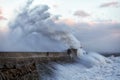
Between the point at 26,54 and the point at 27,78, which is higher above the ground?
the point at 26,54

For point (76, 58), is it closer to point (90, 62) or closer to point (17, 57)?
point (90, 62)

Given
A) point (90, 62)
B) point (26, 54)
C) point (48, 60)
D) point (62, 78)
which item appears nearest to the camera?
point (62, 78)

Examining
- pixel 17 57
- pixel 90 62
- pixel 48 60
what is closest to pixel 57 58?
pixel 48 60

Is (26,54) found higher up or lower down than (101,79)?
higher up

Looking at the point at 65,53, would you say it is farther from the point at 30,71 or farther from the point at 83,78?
the point at 30,71

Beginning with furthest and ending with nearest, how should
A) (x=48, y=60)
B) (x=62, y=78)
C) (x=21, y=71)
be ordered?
(x=48, y=60), (x=62, y=78), (x=21, y=71)

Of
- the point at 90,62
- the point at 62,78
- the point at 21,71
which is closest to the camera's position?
the point at 21,71

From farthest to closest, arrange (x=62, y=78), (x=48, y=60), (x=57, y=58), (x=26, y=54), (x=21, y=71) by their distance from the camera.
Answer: (x=57, y=58), (x=48, y=60), (x=26, y=54), (x=62, y=78), (x=21, y=71)

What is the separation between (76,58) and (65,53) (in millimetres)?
1216

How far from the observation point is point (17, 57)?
17297 millimetres

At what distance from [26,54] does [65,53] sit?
24.4 ft

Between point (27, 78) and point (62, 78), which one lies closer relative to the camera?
point (27, 78)

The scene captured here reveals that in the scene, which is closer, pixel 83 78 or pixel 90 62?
pixel 83 78

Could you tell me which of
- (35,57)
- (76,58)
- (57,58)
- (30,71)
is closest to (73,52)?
(76,58)
